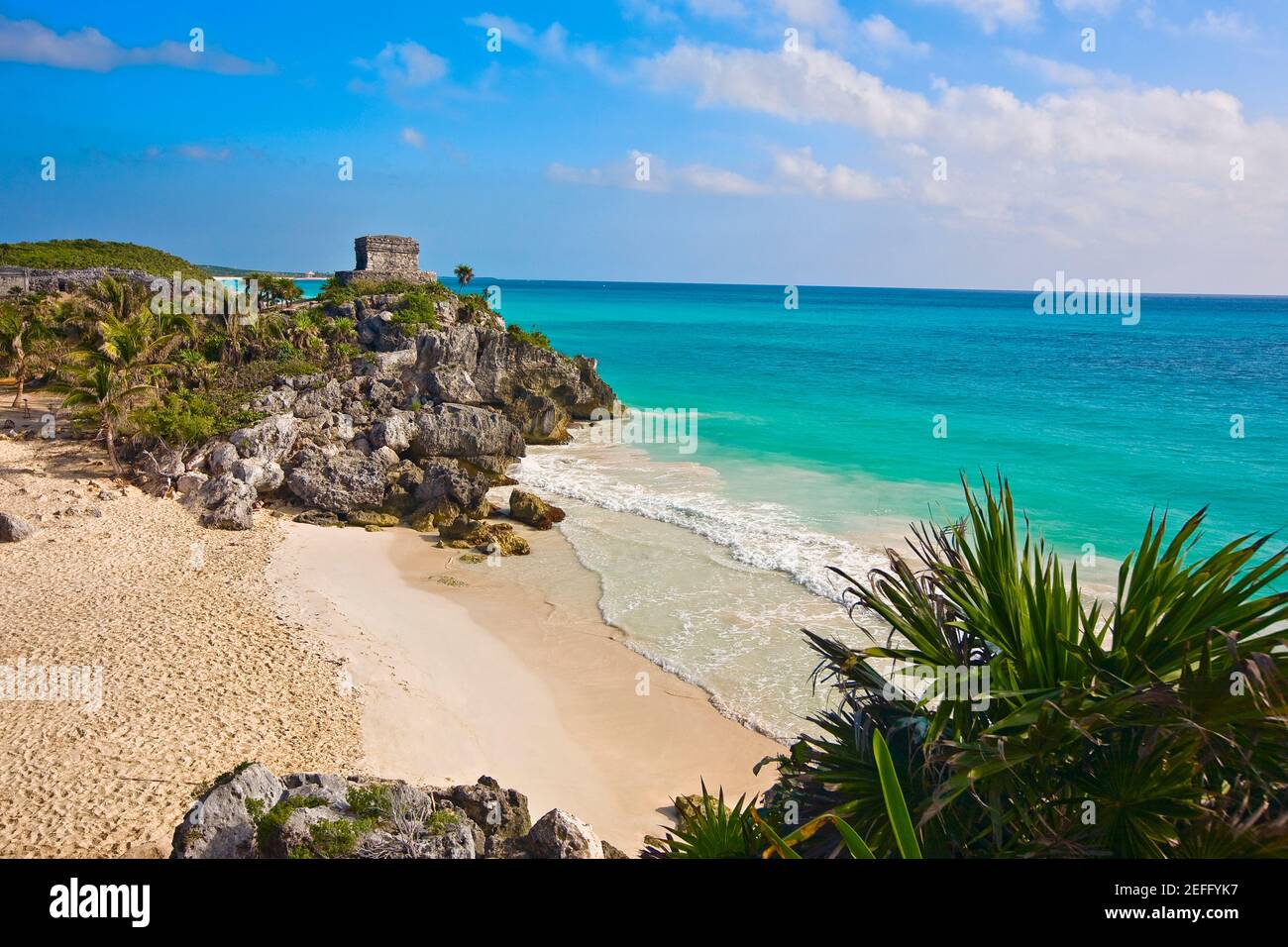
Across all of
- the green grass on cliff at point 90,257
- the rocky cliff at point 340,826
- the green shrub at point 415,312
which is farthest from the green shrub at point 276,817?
the green grass on cliff at point 90,257

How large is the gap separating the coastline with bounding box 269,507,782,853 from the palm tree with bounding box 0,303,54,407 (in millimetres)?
15575

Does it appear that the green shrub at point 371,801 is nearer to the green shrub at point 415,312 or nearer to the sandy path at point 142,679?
the sandy path at point 142,679

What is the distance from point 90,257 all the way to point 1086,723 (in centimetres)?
5387

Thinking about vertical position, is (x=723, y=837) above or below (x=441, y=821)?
above

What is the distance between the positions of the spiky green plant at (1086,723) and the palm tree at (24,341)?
2990 cm

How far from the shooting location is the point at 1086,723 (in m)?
3.30

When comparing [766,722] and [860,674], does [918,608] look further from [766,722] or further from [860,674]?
[766,722]

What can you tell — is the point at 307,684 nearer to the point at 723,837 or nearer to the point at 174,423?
the point at 723,837

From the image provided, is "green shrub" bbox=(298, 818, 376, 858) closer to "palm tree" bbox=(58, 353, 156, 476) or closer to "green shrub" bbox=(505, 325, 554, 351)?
"palm tree" bbox=(58, 353, 156, 476)

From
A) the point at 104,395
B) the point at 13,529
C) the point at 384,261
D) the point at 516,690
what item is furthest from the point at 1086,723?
the point at 384,261

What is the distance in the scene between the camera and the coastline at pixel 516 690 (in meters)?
9.96

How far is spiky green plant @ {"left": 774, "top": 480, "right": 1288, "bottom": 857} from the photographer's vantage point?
3.19 metres
